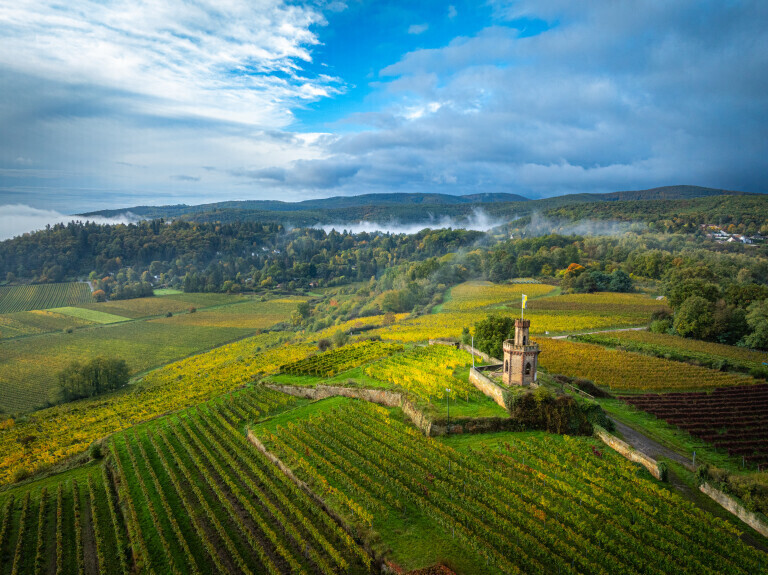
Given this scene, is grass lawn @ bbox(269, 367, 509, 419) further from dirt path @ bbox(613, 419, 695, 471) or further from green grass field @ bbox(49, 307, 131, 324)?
green grass field @ bbox(49, 307, 131, 324)

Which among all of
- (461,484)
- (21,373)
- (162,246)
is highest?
(162,246)

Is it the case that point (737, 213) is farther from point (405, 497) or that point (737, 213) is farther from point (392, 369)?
point (405, 497)

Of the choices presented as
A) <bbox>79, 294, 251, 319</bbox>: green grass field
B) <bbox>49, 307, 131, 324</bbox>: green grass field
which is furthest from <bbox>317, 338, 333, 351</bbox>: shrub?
<bbox>79, 294, 251, 319</bbox>: green grass field

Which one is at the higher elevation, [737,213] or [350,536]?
[737,213]

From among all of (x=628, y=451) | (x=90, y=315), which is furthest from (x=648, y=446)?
(x=90, y=315)

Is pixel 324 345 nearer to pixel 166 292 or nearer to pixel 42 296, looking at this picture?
pixel 166 292

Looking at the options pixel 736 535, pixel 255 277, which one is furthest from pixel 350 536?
pixel 255 277

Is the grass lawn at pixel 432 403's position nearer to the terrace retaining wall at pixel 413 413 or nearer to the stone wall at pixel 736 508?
the terrace retaining wall at pixel 413 413
